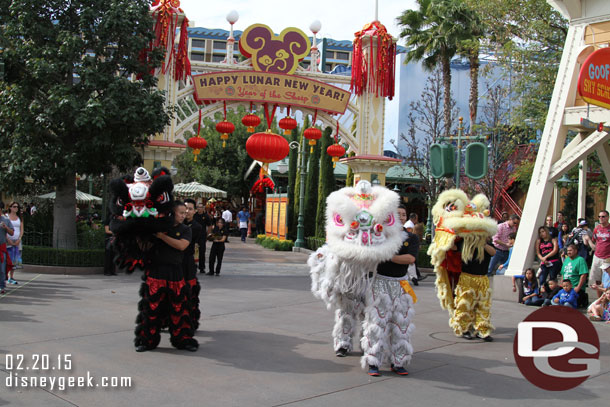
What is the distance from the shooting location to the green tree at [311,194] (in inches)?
1025

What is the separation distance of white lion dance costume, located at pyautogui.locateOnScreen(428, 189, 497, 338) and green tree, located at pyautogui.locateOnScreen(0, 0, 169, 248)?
783 cm

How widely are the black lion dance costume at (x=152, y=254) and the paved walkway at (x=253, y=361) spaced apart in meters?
0.26

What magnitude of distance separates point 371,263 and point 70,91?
993 cm

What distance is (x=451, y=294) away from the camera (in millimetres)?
8391

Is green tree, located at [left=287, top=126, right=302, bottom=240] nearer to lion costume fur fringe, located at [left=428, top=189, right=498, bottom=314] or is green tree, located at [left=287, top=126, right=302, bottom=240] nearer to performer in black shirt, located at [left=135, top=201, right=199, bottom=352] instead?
lion costume fur fringe, located at [left=428, top=189, right=498, bottom=314]

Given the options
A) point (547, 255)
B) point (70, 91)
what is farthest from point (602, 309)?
point (70, 91)

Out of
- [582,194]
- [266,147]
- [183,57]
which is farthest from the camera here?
[582,194]

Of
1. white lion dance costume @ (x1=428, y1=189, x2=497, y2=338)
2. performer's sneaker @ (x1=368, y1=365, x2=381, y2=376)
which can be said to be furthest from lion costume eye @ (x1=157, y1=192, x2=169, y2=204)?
white lion dance costume @ (x1=428, y1=189, x2=497, y2=338)

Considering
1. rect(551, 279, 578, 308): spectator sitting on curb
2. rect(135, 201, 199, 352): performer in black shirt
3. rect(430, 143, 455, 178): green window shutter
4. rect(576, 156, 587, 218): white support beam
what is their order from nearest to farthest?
rect(135, 201, 199, 352): performer in black shirt < rect(551, 279, 578, 308): spectator sitting on curb < rect(430, 143, 455, 178): green window shutter < rect(576, 156, 587, 218): white support beam

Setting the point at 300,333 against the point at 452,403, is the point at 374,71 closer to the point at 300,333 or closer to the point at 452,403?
the point at 300,333

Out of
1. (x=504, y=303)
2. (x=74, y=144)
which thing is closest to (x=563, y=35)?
(x=504, y=303)

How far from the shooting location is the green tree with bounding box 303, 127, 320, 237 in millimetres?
26047

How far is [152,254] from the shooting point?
6738 mm

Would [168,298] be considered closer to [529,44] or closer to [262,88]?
[262,88]
